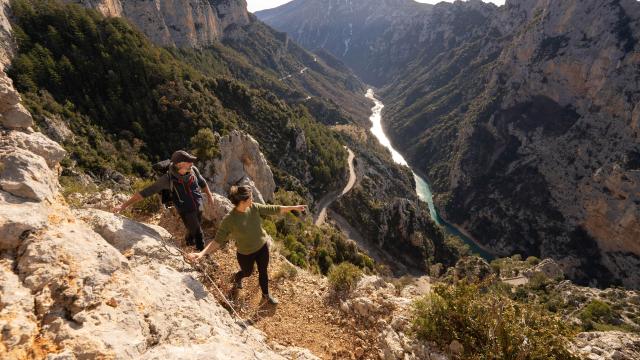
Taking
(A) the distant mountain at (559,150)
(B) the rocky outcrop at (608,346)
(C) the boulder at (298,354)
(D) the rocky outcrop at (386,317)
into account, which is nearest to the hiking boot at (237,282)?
(C) the boulder at (298,354)

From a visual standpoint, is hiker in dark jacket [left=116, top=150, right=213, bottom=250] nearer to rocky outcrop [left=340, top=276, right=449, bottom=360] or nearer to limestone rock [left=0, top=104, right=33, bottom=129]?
limestone rock [left=0, top=104, right=33, bottom=129]

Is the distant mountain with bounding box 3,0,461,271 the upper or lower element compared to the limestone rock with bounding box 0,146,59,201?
lower

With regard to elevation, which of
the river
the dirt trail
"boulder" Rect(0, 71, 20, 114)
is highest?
"boulder" Rect(0, 71, 20, 114)

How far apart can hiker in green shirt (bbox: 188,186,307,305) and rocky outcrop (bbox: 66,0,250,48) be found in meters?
75.4

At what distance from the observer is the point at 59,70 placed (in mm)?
43438

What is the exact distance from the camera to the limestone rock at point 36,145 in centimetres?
741

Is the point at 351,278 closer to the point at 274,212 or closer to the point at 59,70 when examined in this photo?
the point at 274,212

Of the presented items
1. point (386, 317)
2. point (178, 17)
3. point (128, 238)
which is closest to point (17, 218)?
point (128, 238)

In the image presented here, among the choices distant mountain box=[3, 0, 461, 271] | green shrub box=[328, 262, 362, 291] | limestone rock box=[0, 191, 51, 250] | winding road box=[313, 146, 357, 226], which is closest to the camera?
limestone rock box=[0, 191, 51, 250]

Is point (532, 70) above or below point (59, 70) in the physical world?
above

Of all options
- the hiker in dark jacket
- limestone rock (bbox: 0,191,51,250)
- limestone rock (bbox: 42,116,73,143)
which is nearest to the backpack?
the hiker in dark jacket

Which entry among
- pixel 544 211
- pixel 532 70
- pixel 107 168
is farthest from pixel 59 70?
pixel 532 70

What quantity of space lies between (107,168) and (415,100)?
6233 inches

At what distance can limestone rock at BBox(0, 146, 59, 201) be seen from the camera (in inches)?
233
